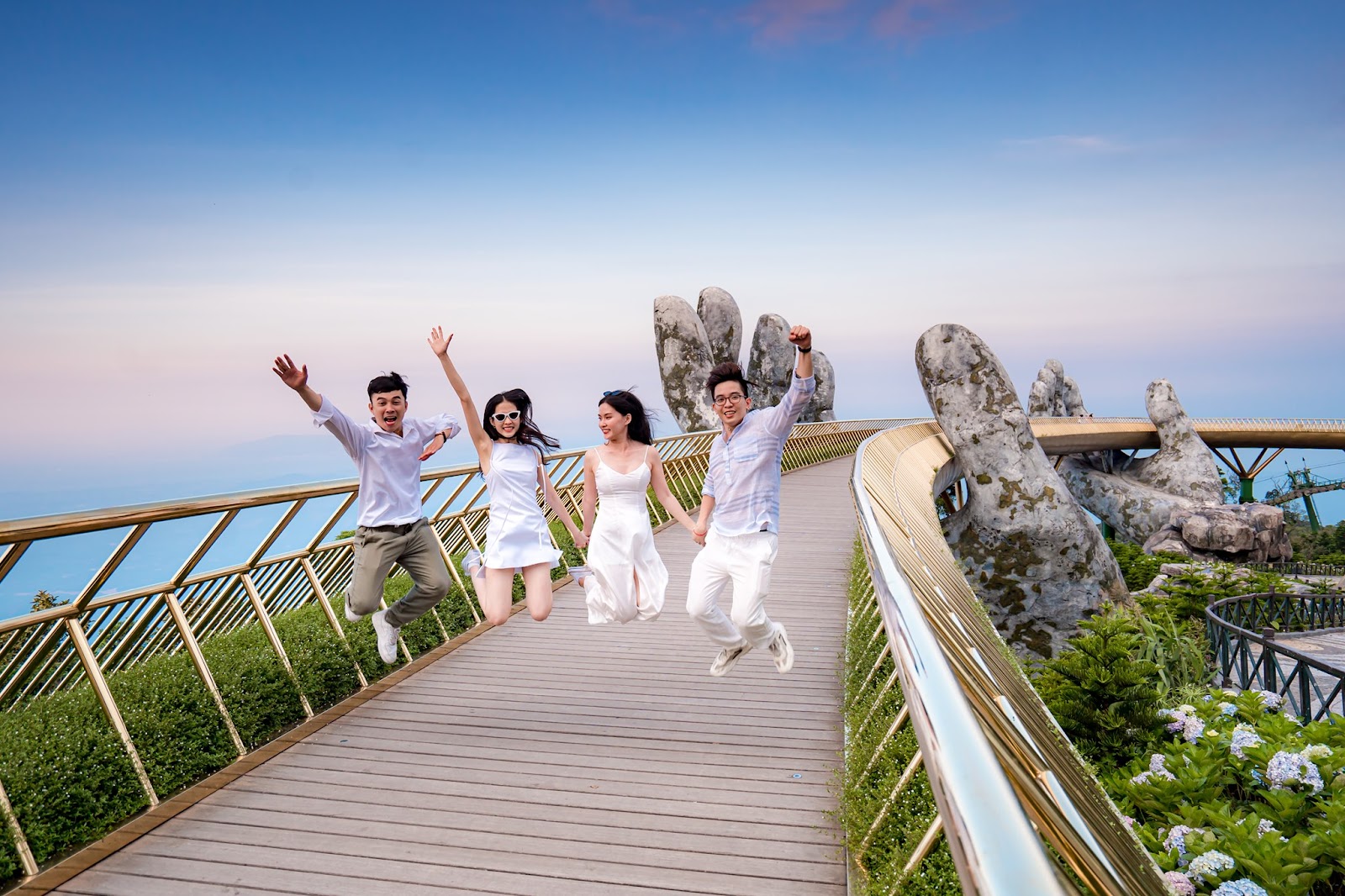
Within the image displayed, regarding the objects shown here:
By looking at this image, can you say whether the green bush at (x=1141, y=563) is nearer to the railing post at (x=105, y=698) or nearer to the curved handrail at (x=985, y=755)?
the curved handrail at (x=985, y=755)

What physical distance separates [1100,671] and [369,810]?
464cm

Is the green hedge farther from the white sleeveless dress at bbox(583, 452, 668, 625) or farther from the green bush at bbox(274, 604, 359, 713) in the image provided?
the green bush at bbox(274, 604, 359, 713)

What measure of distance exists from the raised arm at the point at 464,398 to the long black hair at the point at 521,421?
0.05 meters

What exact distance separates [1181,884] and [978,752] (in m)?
3.29

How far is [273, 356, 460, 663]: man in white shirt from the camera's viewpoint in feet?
16.2

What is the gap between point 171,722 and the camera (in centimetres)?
414

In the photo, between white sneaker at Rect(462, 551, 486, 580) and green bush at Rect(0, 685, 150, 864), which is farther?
white sneaker at Rect(462, 551, 486, 580)

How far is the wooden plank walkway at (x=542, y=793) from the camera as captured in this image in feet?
10.5

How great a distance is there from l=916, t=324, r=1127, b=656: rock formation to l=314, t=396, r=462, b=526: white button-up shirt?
11149 millimetres

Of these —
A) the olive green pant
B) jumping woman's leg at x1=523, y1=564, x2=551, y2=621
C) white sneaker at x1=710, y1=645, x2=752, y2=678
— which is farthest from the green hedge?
the olive green pant

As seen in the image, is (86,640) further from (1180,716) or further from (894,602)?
(1180,716)

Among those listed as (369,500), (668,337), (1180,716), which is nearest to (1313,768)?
(1180,716)

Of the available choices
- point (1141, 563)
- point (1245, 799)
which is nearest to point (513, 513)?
point (1245, 799)

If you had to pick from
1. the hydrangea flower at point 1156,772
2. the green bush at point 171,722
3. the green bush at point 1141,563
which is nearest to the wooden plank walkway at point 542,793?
the green bush at point 171,722
